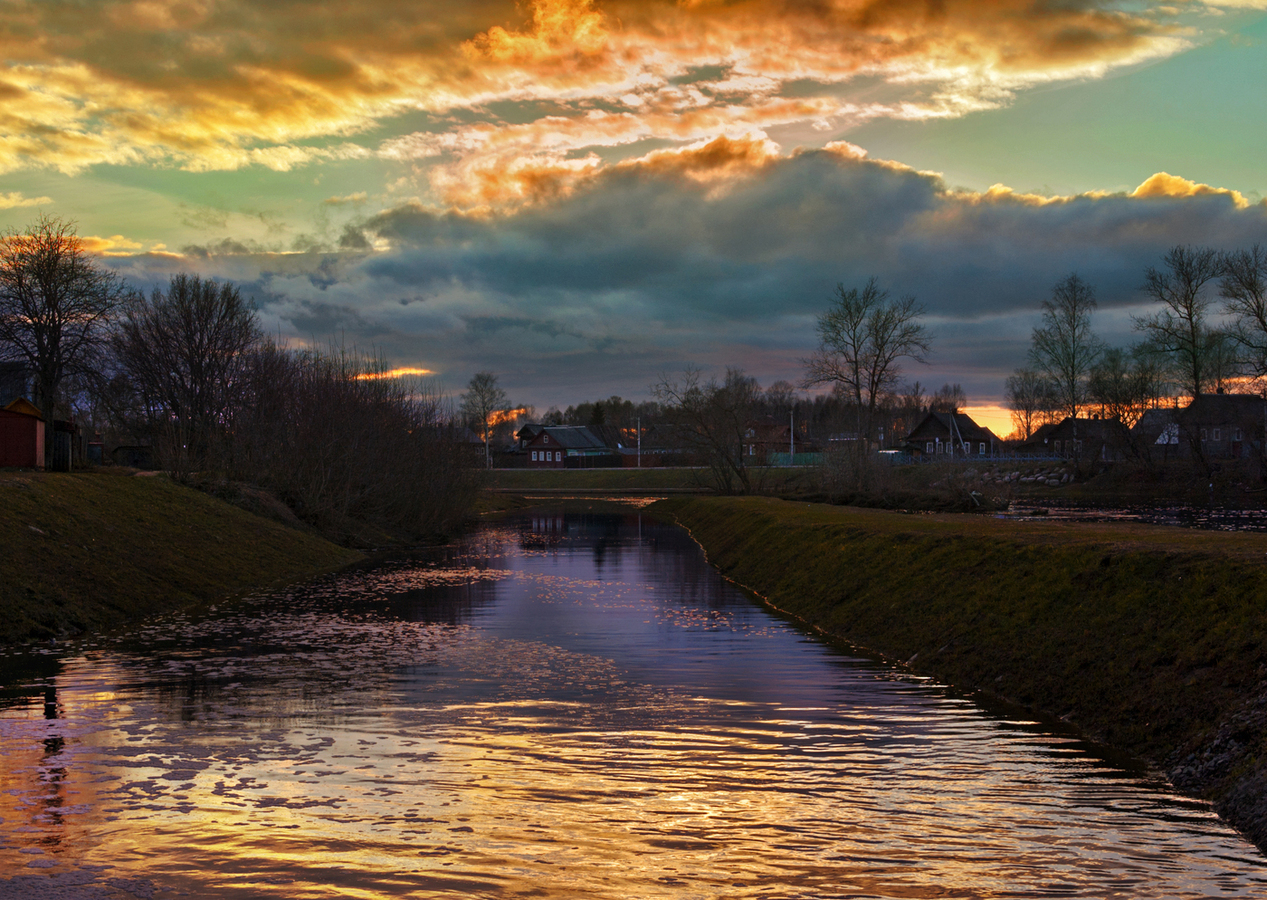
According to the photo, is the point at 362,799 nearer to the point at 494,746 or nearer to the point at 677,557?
the point at 494,746

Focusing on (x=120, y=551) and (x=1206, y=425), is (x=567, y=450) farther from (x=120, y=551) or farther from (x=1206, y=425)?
(x=120, y=551)

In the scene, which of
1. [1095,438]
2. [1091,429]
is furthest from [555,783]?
[1091,429]

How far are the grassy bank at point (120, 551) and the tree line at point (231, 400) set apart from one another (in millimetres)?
6272

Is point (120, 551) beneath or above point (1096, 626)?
above

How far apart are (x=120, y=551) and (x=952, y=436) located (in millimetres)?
131435

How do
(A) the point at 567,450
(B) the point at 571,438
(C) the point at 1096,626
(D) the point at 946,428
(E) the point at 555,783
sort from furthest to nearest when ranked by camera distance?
(B) the point at 571,438 < (A) the point at 567,450 < (D) the point at 946,428 < (C) the point at 1096,626 < (E) the point at 555,783

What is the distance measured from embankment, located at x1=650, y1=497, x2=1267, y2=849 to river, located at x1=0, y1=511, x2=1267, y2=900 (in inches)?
26.7

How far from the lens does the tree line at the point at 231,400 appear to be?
44.6m

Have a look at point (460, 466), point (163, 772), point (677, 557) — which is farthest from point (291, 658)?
point (460, 466)

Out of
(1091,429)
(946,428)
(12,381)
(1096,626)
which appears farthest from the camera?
(946,428)

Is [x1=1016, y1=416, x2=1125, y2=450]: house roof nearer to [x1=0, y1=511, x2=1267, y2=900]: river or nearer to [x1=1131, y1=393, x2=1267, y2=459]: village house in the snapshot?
[x1=1131, y1=393, x2=1267, y2=459]: village house

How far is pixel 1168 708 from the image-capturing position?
11.7 metres

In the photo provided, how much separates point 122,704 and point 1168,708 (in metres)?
14.5

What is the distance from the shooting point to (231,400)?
58062 millimetres
